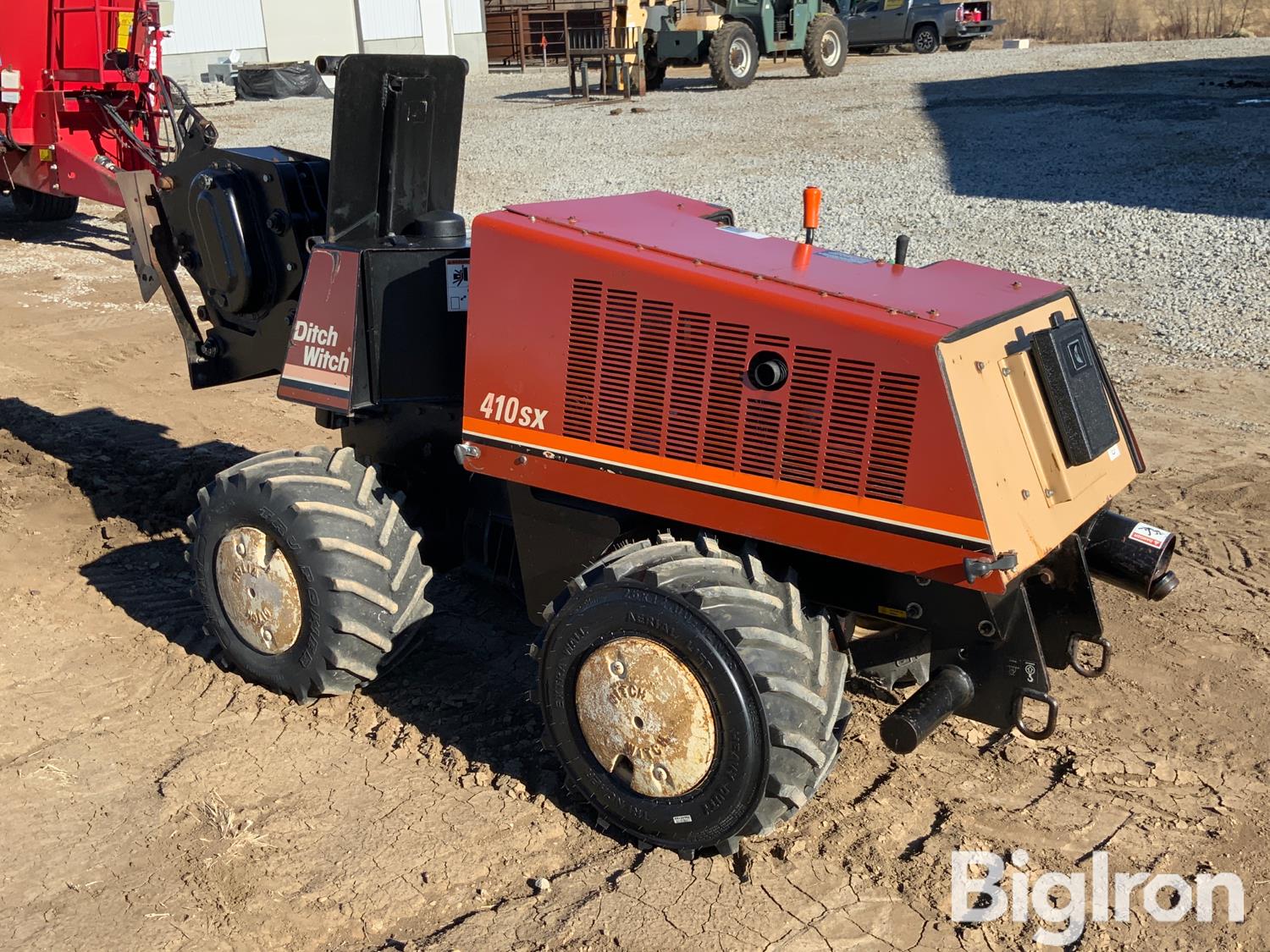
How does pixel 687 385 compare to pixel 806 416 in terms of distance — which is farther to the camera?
pixel 687 385

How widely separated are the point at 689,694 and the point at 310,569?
5.22ft

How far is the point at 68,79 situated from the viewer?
39.9 ft

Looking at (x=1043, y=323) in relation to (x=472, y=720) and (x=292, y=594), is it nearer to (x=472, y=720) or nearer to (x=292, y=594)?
(x=472, y=720)

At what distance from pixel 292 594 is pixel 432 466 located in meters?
0.80

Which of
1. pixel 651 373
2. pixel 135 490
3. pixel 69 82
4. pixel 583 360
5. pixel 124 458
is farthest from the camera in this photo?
pixel 69 82

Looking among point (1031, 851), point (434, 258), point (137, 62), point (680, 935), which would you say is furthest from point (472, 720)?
point (137, 62)

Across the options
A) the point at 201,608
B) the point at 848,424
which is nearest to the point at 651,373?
the point at 848,424

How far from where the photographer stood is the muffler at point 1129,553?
14.3 feet

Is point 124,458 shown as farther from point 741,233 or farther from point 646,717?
point 646,717

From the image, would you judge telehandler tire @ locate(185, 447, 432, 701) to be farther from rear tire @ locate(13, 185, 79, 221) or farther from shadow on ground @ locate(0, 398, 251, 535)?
rear tire @ locate(13, 185, 79, 221)

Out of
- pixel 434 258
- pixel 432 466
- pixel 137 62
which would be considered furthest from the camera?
pixel 137 62

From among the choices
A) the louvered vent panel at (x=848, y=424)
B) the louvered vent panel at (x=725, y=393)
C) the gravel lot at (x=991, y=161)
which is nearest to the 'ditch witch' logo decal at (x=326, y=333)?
the louvered vent panel at (x=725, y=393)

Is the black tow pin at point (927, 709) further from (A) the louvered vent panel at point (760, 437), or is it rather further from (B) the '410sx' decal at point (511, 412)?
(B) the '410sx' decal at point (511, 412)

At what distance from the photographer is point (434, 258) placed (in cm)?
480
